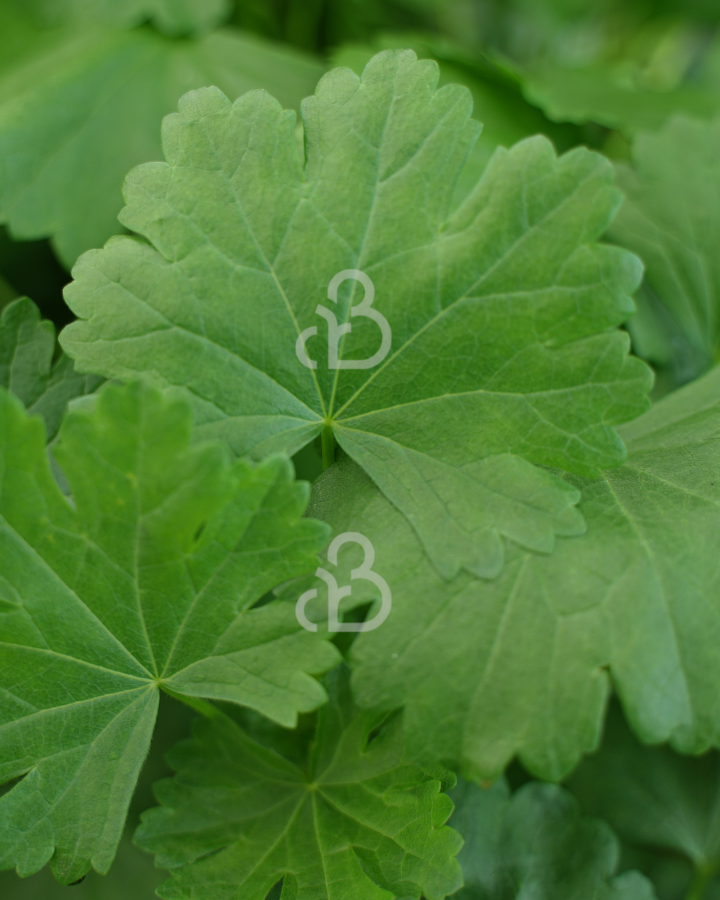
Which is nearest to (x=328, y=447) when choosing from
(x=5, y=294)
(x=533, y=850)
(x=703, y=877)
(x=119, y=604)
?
(x=119, y=604)

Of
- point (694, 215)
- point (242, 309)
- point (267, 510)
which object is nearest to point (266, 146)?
point (242, 309)

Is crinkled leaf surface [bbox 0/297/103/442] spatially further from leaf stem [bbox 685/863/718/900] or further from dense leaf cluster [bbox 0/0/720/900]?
leaf stem [bbox 685/863/718/900]

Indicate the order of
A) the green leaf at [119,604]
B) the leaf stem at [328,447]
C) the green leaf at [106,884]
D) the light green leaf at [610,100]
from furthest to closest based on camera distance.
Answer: the light green leaf at [610,100]
the green leaf at [106,884]
the leaf stem at [328,447]
the green leaf at [119,604]

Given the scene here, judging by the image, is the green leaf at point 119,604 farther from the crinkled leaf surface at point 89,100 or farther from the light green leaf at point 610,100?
the light green leaf at point 610,100

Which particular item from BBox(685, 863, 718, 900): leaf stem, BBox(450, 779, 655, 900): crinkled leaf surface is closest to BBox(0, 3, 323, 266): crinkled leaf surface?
BBox(450, 779, 655, 900): crinkled leaf surface

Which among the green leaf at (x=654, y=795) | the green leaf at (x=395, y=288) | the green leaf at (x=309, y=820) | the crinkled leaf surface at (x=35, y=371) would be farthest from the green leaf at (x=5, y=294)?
the green leaf at (x=654, y=795)

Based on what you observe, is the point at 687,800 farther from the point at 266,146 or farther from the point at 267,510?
the point at 266,146

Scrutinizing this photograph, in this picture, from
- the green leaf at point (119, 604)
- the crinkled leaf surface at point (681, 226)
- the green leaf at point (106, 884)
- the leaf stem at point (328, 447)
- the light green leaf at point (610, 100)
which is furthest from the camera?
the light green leaf at point (610, 100)

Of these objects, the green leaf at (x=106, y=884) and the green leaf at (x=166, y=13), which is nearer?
the green leaf at (x=106, y=884)
